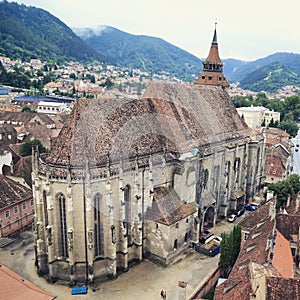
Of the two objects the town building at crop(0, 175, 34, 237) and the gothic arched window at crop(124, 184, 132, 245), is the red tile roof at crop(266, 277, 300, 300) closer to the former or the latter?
the gothic arched window at crop(124, 184, 132, 245)

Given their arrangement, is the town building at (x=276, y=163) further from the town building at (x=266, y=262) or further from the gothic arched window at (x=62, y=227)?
the gothic arched window at (x=62, y=227)

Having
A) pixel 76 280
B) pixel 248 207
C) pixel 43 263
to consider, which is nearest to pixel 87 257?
pixel 76 280

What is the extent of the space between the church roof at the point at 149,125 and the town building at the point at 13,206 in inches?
626

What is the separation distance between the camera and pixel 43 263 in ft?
133

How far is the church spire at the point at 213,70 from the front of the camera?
74.8 m

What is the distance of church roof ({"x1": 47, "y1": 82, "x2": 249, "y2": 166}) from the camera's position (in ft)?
128

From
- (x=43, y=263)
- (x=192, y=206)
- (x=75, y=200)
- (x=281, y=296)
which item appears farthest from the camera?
(x=192, y=206)

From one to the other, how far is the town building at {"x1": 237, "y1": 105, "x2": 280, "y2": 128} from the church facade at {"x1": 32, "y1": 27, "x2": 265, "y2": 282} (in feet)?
256

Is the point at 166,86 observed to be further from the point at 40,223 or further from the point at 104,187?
the point at 40,223

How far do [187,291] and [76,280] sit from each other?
13176 millimetres

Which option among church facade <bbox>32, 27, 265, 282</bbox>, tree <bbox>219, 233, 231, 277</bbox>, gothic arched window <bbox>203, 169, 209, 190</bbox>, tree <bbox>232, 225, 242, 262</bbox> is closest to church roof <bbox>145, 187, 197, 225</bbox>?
church facade <bbox>32, 27, 265, 282</bbox>

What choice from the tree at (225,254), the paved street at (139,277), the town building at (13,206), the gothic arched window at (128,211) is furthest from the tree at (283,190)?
the town building at (13,206)

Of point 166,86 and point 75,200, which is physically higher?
point 166,86

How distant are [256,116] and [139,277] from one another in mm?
106290
